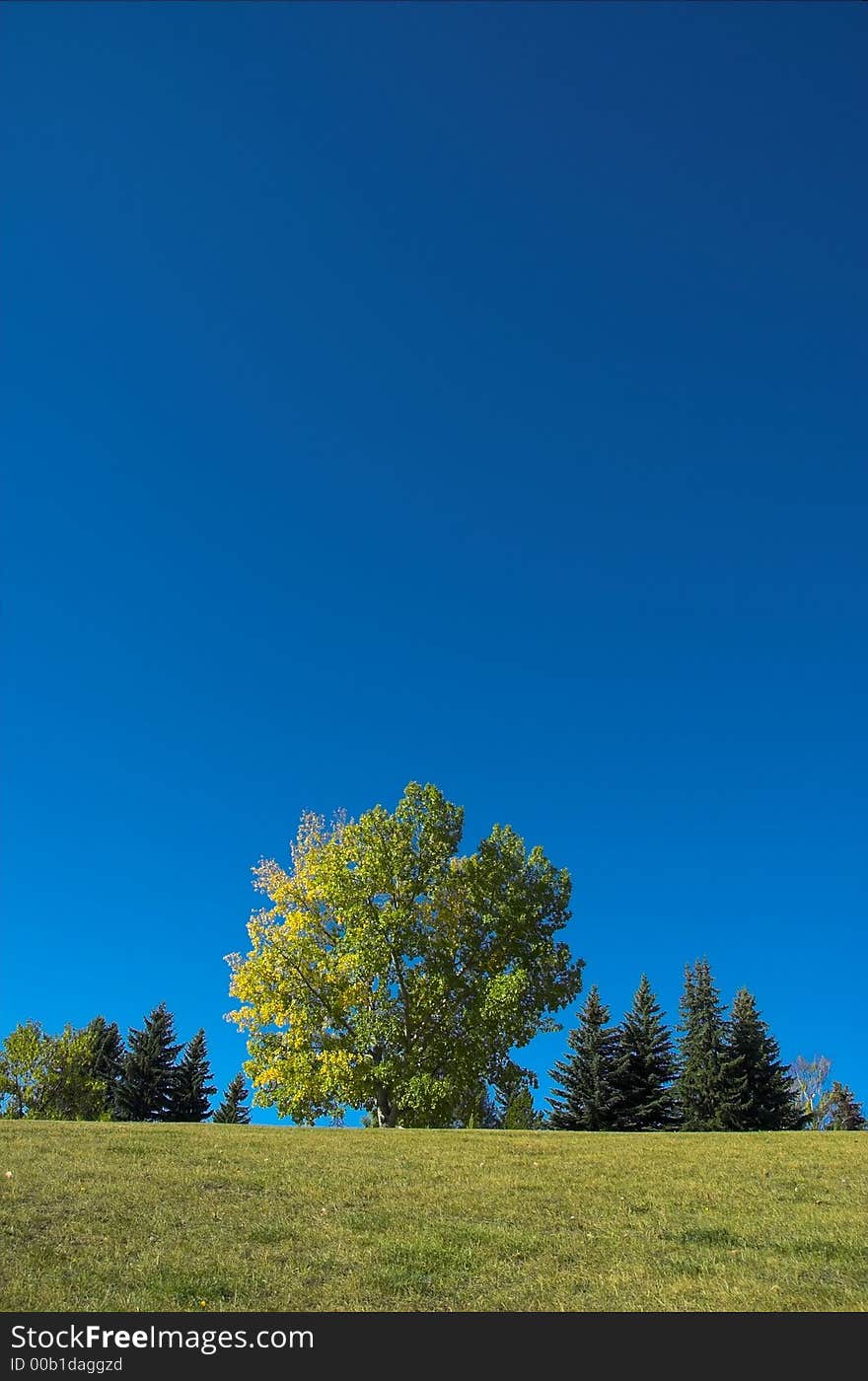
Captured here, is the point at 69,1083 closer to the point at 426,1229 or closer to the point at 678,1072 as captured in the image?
the point at 678,1072

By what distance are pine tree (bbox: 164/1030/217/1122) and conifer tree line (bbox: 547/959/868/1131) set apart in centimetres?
3288

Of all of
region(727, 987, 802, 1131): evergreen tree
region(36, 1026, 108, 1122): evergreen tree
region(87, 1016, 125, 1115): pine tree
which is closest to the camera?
region(727, 987, 802, 1131): evergreen tree

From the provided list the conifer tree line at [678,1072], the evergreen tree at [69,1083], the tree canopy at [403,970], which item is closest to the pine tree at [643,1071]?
the conifer tree line at [678,1072]

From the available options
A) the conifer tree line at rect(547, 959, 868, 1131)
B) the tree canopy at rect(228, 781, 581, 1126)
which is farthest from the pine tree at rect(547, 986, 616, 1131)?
the tree canopy at rect(228, 781, 581, 1126)

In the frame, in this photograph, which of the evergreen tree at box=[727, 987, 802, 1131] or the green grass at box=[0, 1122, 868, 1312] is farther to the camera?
the evergreen tree at box=[727, 987, 802, 1131]

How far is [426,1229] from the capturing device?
1142 centimetres

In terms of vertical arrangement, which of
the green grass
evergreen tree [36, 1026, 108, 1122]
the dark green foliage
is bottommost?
the green grass

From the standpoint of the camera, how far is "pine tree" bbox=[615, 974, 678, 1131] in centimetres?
5288

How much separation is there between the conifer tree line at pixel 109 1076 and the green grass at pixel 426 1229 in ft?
150

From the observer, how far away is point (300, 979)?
123 feet

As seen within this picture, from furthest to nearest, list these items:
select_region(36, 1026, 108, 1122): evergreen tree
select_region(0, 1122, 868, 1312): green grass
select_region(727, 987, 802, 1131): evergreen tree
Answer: select_region(36, 1026, 108, 1122): evergreen tree < select_region(727, 987, 802, 1131): evergreen tree < select_region(0, 1122, 868, 1312): green grass

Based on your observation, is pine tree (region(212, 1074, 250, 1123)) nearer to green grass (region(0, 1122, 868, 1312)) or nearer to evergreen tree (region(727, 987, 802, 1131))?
evergreen tree (region(727, 987, 802, 1131))

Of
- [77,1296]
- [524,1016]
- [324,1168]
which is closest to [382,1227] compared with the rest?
[77,1296]

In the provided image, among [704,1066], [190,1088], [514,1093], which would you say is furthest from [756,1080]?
[190,1088]
